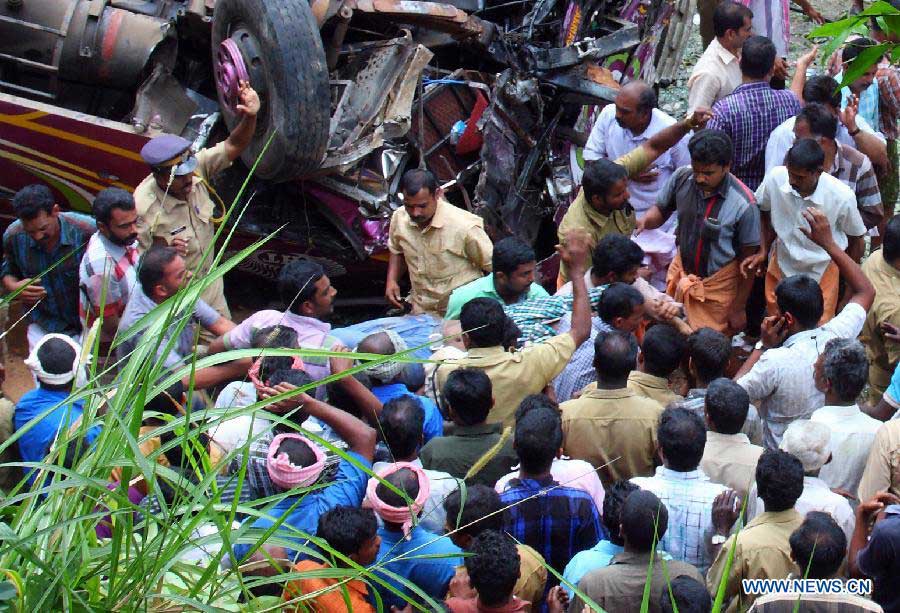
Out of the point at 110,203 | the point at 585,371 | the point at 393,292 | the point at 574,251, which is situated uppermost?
the point at 110,203

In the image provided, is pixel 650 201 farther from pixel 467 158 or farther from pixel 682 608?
pixel 682 608

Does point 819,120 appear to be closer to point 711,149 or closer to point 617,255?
point 711,149

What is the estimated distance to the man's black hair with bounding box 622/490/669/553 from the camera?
328cm

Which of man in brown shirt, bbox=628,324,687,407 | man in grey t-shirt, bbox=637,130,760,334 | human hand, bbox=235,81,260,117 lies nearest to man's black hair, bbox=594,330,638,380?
man in brown shirt, bbox=628,324,687,407

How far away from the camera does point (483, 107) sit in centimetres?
736

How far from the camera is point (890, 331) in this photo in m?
5.10

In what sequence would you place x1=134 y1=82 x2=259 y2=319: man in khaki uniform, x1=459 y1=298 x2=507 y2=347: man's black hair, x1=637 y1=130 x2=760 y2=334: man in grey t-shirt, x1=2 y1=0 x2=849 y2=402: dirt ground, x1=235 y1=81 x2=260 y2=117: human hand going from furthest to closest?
x1=2 y1=0 x2=849 y2=402: dirt ground
x1=235 y1=81 x2=260 y2=117: human hand
x1=134 y1=82 x2=259 y2=319: man in khaki uniform
x1=637 y1=130 x2=760 y2=334: man in grey t-shirt
x1=459 y1=298 x2=507 y2=347: man's black hair

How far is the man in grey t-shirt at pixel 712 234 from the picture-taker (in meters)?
5.34

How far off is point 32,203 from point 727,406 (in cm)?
341

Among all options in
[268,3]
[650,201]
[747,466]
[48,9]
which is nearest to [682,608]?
[747,466]

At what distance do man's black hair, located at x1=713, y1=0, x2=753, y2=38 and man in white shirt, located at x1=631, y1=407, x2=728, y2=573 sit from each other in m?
3.67

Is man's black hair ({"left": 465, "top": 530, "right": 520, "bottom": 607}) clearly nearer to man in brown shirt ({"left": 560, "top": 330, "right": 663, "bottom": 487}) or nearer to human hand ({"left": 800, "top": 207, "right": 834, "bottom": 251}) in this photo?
man in brown shirt ({"left": 560, "top": 330, "right": 663, "bottom": 487})

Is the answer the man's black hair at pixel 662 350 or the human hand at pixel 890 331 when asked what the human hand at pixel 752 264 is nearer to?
the human hand at pixel 890 331

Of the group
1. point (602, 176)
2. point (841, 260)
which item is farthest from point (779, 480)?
point (602, 176)
